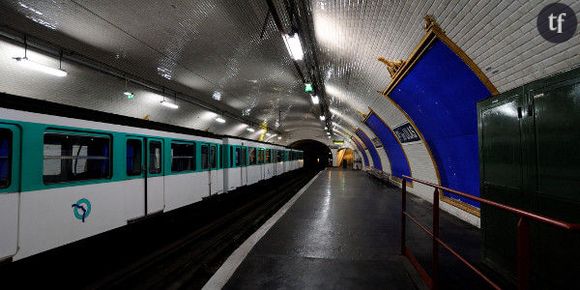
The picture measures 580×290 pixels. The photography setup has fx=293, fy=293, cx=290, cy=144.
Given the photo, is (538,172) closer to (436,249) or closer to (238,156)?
(436,249)

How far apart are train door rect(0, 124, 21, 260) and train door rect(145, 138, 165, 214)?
2848 millimetres

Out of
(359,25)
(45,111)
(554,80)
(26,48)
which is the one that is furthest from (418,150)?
(26,48)

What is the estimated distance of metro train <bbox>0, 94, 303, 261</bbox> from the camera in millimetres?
4059

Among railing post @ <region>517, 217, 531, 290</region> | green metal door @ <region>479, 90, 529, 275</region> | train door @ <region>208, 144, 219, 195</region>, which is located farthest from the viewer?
train door @ <region>208, 144, 219, 195</region>

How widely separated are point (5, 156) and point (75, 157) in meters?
0.93

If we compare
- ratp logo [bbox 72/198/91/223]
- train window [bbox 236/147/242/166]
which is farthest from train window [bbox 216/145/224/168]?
ratp logo [bbox 72/198/91/223]

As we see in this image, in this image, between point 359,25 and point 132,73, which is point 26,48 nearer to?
point 132,73

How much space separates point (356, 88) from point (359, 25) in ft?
16.8

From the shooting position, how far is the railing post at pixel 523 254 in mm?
1813

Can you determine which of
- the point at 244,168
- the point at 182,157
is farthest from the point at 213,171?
the point at 244,168

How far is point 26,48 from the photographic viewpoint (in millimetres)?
7680

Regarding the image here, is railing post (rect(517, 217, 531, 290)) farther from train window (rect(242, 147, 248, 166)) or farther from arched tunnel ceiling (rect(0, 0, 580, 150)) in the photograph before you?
train window (rect(242, 147, 248, 166))
